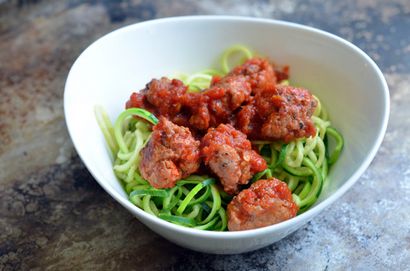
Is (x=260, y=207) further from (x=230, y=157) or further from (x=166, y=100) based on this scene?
(x=166, y=100)

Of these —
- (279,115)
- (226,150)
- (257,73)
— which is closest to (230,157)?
(226,150)

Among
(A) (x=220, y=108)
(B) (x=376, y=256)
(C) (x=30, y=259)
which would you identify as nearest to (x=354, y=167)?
(B) (x=376, y=256)

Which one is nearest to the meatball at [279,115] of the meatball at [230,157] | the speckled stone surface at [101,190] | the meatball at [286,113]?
the meatball at [286,113]

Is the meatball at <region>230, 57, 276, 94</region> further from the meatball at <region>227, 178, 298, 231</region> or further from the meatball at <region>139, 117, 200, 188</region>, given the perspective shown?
the meatball at <region>227, 178, 298, 231</region>

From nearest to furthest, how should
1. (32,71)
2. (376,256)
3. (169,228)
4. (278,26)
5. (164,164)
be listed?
(169,228)
(164,164)
(376,256)
(278,26)
(32,71)

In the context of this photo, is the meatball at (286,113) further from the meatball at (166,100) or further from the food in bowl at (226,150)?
the meatball at (166,100)

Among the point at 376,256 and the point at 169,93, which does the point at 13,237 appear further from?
the point at 376,256
